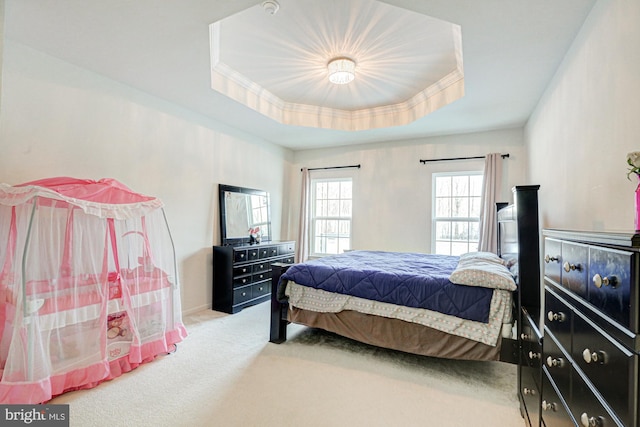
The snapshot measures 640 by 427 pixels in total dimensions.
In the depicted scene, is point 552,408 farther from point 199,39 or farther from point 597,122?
point 199,39

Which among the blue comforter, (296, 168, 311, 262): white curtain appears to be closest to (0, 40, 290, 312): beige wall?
(296, 168, 311, 262): white curtain

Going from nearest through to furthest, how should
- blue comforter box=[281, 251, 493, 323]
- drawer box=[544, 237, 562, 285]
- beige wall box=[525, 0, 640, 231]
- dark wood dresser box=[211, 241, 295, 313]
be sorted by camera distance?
drawer box=[544, 237, 562, 285]
beige wall box=[525, 0, 640, 231]
blue comforter box=[281, 251, 493, 323]
dark wood dresser box=[211, 241, 295, 313]

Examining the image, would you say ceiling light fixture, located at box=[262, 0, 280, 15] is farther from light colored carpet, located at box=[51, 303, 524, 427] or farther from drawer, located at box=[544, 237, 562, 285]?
light colored carpet, located at box=[51, 303, 524, 427]

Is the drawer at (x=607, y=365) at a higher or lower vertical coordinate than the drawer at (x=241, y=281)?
higher

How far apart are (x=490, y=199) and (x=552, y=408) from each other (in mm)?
3501

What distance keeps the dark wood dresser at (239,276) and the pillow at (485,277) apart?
8.81 feet

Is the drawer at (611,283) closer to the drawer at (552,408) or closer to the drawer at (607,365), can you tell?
the drawer at (607,365)

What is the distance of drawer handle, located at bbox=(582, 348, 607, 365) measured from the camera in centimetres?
85

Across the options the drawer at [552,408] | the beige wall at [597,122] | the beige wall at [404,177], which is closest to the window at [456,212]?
the beige wall at [404,177]

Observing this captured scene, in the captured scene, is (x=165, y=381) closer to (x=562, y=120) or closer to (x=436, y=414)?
(x=436, y=414)

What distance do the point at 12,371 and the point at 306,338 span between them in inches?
86.1

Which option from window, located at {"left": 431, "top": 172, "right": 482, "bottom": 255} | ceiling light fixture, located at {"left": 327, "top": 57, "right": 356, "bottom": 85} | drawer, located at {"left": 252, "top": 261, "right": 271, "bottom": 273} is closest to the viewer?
ceiling light fixture, located at {"left": 327, "top": 57, "right": 356, "bottom": 85}

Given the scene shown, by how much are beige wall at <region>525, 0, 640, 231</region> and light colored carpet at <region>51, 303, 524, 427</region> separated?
54.8 inches

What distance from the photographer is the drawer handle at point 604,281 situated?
0.82 metres
